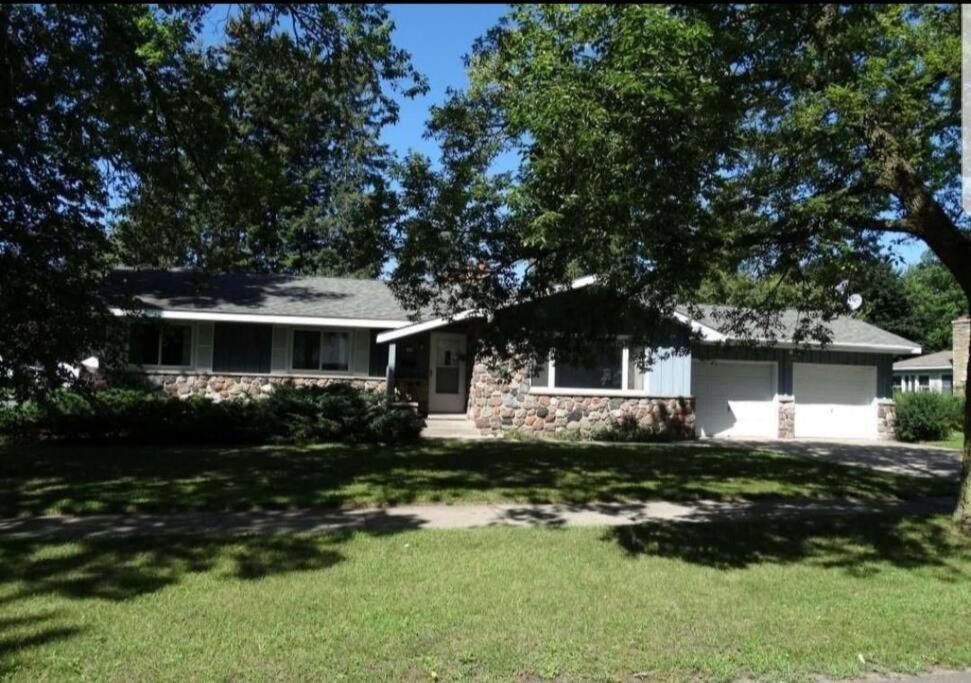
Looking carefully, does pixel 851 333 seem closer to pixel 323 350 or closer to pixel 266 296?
pixel 323 350

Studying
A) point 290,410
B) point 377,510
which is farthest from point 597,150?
point 290,410

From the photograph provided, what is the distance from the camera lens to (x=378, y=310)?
2094cm

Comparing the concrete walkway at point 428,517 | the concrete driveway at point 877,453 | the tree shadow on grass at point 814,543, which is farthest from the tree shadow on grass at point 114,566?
the concrete driveway at point 877,453

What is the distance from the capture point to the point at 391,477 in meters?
11.2

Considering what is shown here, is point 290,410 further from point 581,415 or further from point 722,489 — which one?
point 722,489

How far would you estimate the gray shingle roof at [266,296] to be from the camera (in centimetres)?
2005

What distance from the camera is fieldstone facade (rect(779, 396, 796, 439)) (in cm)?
2112

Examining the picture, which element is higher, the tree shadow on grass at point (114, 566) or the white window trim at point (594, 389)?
the white window trim at point (594, 389)

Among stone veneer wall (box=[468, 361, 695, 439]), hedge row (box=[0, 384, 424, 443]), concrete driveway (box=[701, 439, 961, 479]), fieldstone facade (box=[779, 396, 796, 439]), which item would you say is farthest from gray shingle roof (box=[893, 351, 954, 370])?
hedge row (box=[0, 384, 424, 443])

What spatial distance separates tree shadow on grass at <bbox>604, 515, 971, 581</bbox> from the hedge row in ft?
28.9

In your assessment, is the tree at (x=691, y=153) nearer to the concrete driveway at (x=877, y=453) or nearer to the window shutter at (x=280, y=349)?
the concrete driveway at (x=877, y=453)

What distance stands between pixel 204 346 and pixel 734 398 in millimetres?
14126

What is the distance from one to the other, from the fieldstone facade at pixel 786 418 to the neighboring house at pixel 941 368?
10847 mm

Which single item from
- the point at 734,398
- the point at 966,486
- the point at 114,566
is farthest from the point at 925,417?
the point at 114,566
